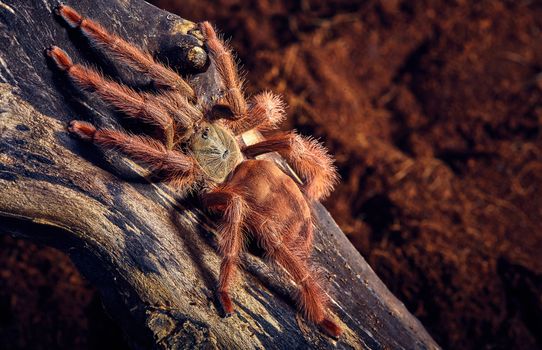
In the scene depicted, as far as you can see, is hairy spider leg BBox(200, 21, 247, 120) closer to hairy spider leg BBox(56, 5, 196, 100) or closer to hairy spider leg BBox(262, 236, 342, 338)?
hairy spider leg BBox(56, 5, 196, 100)

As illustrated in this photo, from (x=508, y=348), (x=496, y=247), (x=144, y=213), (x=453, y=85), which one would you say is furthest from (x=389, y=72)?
(x=144, y=213)

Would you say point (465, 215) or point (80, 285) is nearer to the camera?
point (80, 285)

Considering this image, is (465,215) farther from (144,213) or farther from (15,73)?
(15,73)

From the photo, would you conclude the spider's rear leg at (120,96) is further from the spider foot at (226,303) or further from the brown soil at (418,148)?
the brown soil at (418,148)

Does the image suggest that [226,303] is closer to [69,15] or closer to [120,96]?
[120,96]

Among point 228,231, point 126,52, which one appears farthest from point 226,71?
point 228,231
